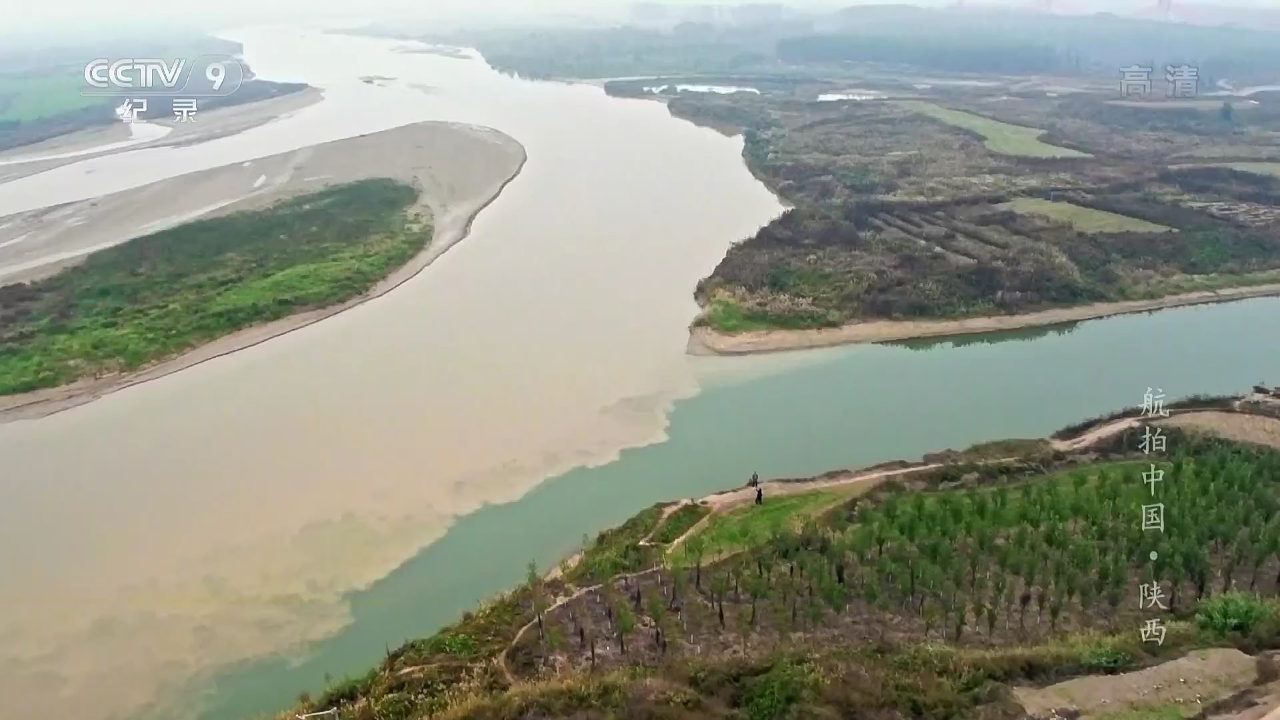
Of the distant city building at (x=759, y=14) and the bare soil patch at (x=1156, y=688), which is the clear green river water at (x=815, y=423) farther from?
the distant city building at (x=759, y=14)

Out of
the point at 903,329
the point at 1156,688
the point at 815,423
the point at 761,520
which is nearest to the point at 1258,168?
the point at 903,329

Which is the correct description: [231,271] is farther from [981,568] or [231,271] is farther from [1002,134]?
[1002,134]

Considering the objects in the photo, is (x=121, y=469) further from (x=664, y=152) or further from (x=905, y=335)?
(x=664, y=152)

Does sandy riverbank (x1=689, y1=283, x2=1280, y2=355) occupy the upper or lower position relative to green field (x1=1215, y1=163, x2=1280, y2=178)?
lower

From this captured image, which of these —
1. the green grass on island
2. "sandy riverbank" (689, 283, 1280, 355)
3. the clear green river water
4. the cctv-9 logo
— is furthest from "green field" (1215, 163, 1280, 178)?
the cctv-9 logo

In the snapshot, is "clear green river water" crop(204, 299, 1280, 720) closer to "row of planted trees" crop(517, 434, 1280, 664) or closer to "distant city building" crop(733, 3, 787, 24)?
"row of planted trees" crop(517, 434, 1280, 664)

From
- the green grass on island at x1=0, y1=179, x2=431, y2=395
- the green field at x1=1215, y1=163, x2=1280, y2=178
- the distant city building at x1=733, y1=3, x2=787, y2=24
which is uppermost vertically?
the distant city building at x1=733, y1=3, x2=787, y2=24

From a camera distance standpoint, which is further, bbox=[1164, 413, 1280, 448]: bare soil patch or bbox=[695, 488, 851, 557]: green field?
bbox=[1164, 413, 1280, 448]: bare soil patch

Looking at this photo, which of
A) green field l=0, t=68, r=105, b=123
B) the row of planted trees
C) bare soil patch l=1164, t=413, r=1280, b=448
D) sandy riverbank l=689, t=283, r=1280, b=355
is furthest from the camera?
green field l=0, t=68, r=105, b=123
